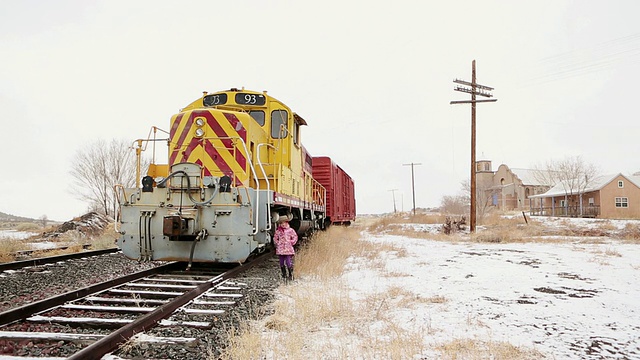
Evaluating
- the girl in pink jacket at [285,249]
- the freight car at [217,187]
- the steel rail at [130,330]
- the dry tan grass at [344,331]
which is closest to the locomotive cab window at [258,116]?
the freight car at [217,187]

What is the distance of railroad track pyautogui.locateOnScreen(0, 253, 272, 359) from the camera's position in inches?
128

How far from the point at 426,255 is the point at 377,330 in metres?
6.84

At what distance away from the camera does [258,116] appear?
8.62 meters

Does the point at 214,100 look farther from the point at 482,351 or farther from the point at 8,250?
the point at 482,351

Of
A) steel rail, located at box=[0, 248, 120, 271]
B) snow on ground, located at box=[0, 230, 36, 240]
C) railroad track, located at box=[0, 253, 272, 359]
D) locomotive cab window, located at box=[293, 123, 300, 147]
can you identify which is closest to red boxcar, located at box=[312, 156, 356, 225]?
locomotive cab window, located at box=[293, 123, 300, 147]

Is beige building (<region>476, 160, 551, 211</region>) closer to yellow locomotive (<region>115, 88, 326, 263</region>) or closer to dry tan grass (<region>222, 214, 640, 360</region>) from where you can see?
yellow locomotive (<region>115, 88, 326, 263</region>)

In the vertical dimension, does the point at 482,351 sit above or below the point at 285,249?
below

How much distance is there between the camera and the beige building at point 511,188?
5834 cm

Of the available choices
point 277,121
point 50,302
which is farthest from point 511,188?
point 50,302

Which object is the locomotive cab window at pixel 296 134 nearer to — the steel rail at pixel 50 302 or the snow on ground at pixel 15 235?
the steel rail at pixel 50 302

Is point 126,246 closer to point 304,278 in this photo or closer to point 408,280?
point 304,278

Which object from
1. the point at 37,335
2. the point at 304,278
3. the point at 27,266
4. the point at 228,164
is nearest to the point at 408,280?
the point at 304,278

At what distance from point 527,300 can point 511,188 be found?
5996 cm

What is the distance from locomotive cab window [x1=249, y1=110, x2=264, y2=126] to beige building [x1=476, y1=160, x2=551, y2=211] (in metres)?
52.1
